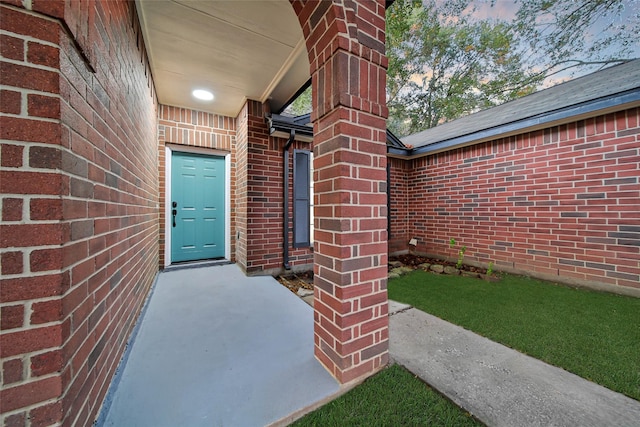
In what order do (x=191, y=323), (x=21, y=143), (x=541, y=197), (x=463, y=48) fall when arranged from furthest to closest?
(x=463, y=48), (x=541, y=197), (x=191, y=323), (x=21, y=143)

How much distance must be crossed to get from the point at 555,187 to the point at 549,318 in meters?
2.25

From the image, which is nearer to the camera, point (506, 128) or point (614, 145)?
point (614, 145)

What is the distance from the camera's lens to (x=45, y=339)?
0.68 meters

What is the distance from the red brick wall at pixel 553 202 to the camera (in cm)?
284

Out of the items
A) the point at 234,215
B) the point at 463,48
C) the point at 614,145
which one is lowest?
the point at 234,215

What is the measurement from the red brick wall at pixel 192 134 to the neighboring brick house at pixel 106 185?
0.79 metres

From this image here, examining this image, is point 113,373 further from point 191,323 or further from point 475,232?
point 475,232

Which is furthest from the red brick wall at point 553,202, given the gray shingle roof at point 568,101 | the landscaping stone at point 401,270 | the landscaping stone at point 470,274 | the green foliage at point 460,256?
the landscaping stone at point 401,270

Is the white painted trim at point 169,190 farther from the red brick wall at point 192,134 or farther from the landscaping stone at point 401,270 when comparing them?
the landscaping stone at point 401,270

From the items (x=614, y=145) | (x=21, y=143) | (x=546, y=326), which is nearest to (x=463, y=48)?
(x=614, y=145)

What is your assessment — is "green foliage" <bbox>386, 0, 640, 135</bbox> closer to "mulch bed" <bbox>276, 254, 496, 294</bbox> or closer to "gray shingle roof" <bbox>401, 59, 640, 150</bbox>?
"gray shingle roof" <bbox>401, 59, 640, 150</bbox>

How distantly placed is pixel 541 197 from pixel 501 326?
2.66 metres

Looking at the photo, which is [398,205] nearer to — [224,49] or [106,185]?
[224,49]

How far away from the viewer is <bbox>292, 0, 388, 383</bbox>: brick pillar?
4.27ft
